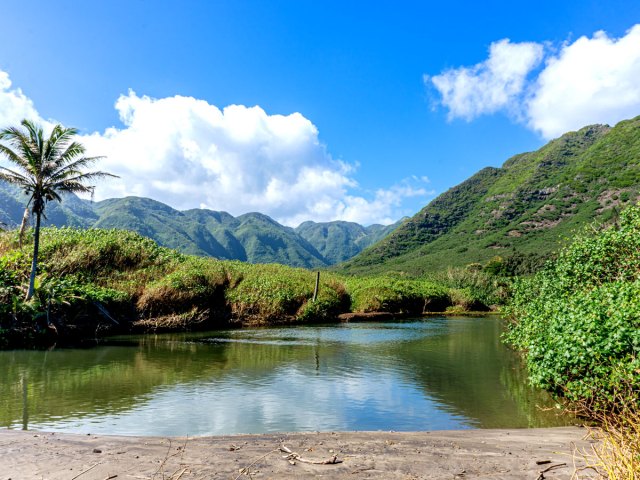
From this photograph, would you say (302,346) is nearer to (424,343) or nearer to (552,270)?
(424,343)

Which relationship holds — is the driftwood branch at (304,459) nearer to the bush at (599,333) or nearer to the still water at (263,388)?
the still water at (263,388)

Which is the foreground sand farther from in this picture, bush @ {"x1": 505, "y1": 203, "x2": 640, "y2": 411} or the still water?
the still water

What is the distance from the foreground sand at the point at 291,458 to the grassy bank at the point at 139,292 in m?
16.6

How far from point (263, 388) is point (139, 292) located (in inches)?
731

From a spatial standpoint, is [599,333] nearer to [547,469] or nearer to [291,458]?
[547,469]

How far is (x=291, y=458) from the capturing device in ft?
23.4

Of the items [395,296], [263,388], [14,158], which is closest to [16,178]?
[14,158]

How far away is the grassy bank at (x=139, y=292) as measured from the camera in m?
23.2

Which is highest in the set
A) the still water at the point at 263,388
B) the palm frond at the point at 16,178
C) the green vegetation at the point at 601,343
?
the palm frond at the point at 16,178

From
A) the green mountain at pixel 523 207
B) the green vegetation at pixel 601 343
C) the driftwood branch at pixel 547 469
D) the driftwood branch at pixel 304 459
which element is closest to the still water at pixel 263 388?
the green vegetation at pixel 601 343

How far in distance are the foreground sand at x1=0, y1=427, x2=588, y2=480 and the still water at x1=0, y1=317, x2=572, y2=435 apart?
5.30 feet

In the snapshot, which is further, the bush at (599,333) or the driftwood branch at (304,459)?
the bush at (599,333)

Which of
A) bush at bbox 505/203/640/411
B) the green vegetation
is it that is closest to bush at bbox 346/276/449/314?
bush at bbox 505/203/640/411

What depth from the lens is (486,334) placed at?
2958 cm
